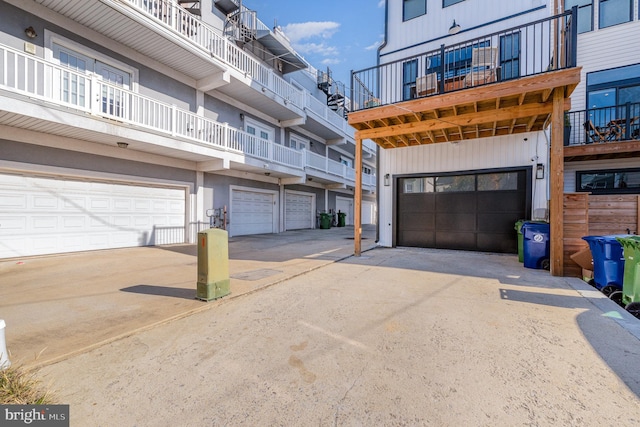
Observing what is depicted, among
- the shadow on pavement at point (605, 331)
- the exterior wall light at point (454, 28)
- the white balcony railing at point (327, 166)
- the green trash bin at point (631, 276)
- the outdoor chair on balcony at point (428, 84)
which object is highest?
the exterior wall light at point (454, 28)

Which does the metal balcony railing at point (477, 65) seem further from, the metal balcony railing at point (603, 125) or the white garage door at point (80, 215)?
the white garage door at point (80, 215)

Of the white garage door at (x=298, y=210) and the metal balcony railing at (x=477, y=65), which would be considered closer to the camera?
the metal balcony railing at (x=477, y=65)

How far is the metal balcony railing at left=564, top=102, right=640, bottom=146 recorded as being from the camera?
28.6ft

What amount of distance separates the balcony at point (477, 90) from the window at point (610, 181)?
398 centimetres

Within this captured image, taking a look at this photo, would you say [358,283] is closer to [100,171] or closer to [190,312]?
[190,312]

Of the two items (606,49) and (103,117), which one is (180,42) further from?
(606,49)

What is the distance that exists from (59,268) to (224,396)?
636 centimetres

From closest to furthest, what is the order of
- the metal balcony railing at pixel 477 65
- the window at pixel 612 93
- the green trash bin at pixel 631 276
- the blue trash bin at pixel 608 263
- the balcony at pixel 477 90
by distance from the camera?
the green trash bin at pixel 631 276, the blue trash bin at pixel 608 263, the balcony at pixel 477 90, the metal balcony railing at pixel 477 65, the window at pixel 612 93

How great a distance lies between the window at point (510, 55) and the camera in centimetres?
814

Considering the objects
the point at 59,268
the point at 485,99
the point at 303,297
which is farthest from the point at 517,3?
the point at 59,268

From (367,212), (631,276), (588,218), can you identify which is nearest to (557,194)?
(588,218)

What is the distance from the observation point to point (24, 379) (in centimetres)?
210

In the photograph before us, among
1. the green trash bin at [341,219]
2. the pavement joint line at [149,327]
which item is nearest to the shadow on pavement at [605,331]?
the pavement joint line at [149,327]

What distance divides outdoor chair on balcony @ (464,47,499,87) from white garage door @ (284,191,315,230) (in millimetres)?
10589
